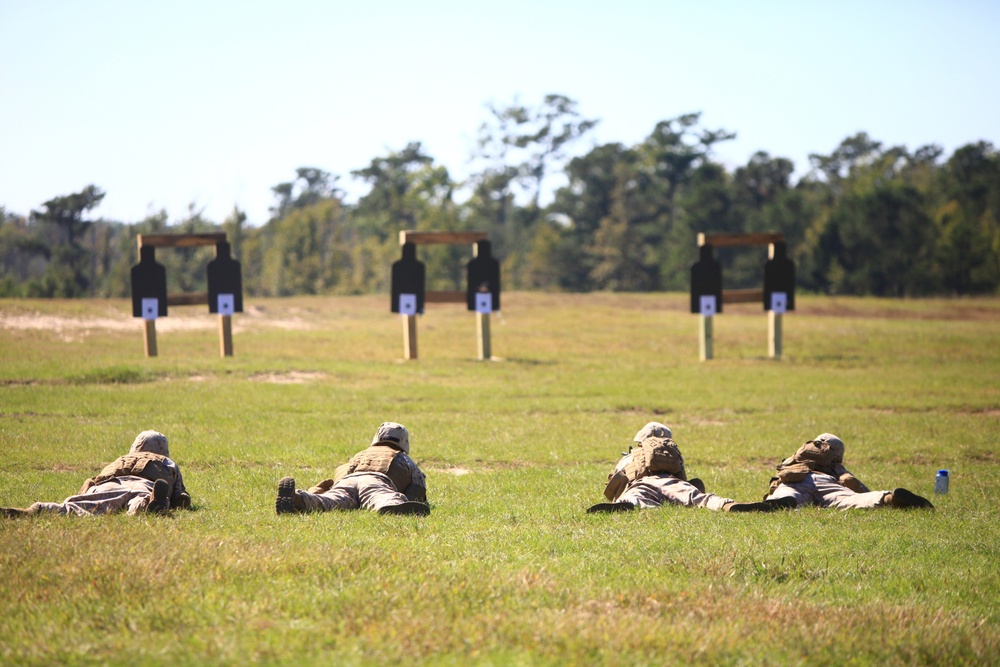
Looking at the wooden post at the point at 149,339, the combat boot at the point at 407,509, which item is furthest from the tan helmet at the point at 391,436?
the wooden post at the point at 149,339

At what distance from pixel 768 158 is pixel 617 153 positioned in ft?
41.6

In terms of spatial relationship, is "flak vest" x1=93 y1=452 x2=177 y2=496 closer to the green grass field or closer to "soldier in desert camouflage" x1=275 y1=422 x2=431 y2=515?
the green grass field

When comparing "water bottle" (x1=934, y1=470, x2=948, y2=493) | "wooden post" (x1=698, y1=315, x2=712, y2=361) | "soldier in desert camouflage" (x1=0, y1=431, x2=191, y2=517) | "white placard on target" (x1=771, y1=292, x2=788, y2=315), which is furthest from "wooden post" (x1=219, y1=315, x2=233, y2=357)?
"water bottle" (x1=934, y1=470, x2=948, y2=493)

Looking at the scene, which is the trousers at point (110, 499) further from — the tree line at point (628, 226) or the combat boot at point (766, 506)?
the tree line at point (628, 226)

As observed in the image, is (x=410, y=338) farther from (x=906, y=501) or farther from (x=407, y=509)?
(x=906, y=501)

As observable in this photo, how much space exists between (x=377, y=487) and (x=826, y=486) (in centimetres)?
508

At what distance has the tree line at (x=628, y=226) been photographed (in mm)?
69375

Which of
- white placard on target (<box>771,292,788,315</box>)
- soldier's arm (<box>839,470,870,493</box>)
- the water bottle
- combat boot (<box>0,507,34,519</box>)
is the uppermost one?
white placard on target (<box>771,292,788,315</box>)

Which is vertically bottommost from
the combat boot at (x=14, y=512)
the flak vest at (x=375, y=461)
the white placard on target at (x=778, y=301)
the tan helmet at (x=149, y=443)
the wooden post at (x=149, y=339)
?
the combat boot at (x=14, y=512)

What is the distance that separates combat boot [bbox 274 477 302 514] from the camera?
9.94 meters

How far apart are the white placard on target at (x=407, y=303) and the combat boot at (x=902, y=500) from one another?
19.6 metres

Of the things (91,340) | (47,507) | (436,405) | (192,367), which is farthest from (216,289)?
(47,507)

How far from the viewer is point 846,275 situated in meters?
72.2

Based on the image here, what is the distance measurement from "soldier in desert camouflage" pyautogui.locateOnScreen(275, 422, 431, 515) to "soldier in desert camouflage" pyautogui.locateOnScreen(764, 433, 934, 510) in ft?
12.7
